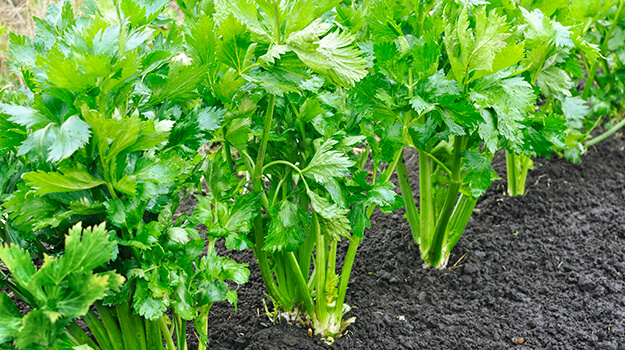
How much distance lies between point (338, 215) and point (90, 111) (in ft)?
2.19

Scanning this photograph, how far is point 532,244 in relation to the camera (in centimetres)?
238

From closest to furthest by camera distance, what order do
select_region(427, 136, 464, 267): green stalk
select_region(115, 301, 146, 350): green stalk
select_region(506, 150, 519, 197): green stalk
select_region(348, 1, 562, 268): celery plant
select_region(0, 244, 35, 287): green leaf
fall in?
1. select_region(0, 244, 35, 287): green leaf
2. select_region(115, 301, 146, 350): green stalk
3. select_region(348, 1, 562, 268): celery plant
4. select_region(427, 136, 464, 267): green stalk
5. select_region(506, 150, 519, 197): green stalk

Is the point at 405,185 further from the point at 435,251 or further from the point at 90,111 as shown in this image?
the point at 90,111

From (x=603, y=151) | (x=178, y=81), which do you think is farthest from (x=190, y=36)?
(x=603, y=151)

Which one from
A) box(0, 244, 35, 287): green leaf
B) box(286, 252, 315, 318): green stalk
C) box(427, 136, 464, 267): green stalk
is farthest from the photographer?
box(427, 136, 464, 267): green stalk

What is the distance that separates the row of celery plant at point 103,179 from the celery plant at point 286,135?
87 millimetres

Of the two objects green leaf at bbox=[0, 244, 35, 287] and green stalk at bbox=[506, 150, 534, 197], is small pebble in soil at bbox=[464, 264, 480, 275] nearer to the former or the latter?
green stalk at bbox=[506, 150, 534, 197]

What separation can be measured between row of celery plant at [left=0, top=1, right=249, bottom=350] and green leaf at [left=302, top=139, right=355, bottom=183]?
29cm

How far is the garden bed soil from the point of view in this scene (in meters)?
1.86

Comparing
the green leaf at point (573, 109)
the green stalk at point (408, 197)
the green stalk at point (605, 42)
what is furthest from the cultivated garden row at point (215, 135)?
the green stalk at point (605, 42)

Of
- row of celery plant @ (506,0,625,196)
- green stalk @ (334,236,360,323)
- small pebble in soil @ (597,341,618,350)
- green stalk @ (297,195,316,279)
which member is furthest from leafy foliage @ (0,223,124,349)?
small pebble in soil @ (597,341,618,350)

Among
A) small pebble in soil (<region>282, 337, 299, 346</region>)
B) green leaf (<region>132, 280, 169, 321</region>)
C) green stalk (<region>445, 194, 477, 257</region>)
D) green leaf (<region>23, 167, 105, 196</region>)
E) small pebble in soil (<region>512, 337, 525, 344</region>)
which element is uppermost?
green leaf (<region>23, 167, 105, 196</region>)

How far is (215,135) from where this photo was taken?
1.46 m

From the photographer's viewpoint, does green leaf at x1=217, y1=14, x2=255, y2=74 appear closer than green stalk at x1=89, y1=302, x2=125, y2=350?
Yes
